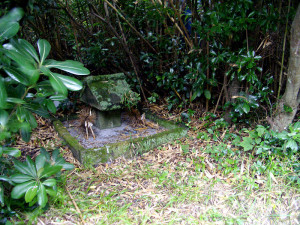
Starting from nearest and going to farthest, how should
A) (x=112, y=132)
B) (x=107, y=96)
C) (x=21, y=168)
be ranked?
(x=21, y=168)
(x=107, y=96)
(x=112, y=132)

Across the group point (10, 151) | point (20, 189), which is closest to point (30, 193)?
point (20, 189)

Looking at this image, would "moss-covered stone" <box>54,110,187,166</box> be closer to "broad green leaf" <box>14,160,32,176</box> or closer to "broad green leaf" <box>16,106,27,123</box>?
"broad green leaf" <box>14,160,32,176</box>

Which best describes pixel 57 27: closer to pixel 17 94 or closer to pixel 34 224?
pixel 17 94

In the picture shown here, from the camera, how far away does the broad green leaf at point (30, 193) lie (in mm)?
1457

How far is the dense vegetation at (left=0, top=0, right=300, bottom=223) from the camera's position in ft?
4.49

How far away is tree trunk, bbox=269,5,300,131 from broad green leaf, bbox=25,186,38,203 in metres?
2.17

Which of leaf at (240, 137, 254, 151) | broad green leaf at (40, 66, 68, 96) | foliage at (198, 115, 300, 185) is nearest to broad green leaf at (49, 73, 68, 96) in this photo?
broad green leaf at (40, 66, 68, 96)

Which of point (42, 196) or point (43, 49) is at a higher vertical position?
point (43, 49)

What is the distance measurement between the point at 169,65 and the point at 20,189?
2.32 m

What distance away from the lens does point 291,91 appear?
2227 millimetres

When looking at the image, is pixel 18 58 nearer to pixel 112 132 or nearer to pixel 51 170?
pixel 51 170

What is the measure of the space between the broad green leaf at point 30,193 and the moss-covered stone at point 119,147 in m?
0.73

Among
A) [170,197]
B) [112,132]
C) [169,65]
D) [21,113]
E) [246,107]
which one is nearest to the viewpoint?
[21,113]

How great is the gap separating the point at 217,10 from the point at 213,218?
70.8 inches
